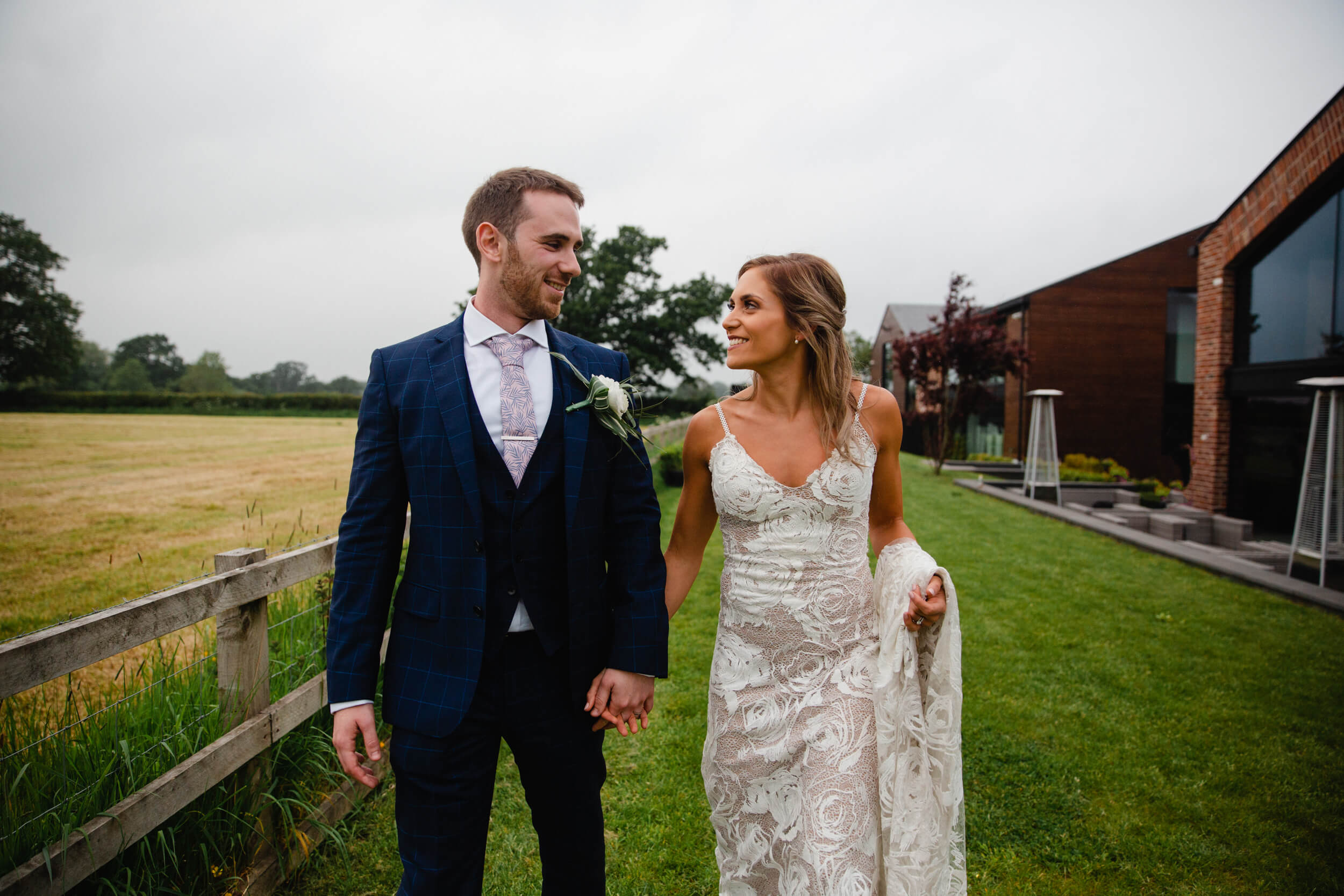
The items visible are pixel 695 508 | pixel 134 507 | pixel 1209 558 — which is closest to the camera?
pixel 695 508

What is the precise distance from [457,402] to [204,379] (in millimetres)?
96368

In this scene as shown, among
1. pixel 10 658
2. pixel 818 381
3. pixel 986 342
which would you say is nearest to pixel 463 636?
pixel 10 658

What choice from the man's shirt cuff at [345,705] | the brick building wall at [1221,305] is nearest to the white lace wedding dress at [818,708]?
the man's shirt cuff at [345,705]

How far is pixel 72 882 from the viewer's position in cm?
182

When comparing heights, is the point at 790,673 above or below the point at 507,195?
below

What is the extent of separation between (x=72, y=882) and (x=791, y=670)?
6.89 ft

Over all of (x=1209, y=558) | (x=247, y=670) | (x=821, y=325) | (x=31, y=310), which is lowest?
(x=1209, y=558)

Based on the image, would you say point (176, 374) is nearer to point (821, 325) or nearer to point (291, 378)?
point (291, 378)

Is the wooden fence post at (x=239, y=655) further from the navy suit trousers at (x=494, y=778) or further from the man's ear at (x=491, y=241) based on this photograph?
the man's ear at (x=491, y=241)

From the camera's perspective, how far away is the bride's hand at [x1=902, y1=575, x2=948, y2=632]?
2.12 metres

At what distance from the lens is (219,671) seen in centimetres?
255

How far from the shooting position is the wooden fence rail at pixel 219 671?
1.77 meters

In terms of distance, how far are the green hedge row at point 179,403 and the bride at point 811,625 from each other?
51.8 meters

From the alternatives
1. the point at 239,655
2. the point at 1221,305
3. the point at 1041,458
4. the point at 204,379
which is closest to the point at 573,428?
the point at 239,655
